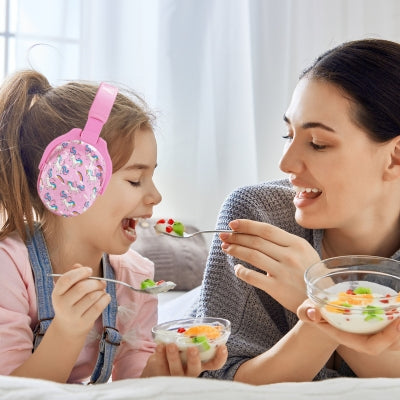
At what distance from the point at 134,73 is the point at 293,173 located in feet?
6.51

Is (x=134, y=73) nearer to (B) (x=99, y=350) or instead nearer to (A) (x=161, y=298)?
(A) (x=161, y=298)

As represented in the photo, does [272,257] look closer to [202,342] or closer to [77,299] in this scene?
[202,342]

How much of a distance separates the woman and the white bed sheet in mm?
578

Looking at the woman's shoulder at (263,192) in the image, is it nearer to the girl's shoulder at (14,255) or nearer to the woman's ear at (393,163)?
the woman's ear at (393,163)

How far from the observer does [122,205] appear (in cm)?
183

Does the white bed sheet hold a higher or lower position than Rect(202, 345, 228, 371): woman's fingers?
higher

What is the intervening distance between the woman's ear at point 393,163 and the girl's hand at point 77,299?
0.76 metres

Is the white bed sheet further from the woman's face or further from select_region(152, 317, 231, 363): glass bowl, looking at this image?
the woman's face

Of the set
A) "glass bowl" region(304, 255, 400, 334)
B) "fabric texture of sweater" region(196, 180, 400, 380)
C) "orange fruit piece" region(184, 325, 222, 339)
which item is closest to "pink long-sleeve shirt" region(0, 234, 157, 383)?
"fabric texture of sweater" region(196, 180, 400, 380)

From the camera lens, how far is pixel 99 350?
1.91 metres

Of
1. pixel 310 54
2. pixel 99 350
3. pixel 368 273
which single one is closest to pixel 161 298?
pixel 99 350

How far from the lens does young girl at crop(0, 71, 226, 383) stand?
5.73 feet

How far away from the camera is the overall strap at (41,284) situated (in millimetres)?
1815

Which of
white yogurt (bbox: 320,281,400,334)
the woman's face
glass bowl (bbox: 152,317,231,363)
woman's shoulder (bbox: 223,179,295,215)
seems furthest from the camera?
woman's shoulder (bbox: 223,179,295,215)
